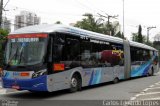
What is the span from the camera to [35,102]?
45.6 feet

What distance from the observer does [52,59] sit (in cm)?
1558

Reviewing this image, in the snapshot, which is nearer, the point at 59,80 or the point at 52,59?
the point at 52,59

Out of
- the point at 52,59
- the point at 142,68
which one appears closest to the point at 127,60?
the point at 142,68

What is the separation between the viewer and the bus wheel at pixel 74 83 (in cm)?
1756

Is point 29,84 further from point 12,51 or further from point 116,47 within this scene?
point 116,47

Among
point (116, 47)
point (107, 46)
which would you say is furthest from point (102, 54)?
point (116, 47)

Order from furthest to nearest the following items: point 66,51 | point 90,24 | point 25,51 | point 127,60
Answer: point 90,24
point 127,60
point 66,51
point 25,51

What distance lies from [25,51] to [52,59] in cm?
116

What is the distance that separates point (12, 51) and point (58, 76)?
2.21 meters

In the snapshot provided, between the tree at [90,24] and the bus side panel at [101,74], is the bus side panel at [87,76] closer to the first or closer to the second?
the bus side panel at [101,74]

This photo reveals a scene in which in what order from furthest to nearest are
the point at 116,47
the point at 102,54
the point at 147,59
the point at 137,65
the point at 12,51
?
the point at 147,59
the point at 137,65
the point at 116,47
the point at 102,54
the point at 12,51

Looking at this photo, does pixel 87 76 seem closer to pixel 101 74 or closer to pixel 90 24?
pixel 101 74

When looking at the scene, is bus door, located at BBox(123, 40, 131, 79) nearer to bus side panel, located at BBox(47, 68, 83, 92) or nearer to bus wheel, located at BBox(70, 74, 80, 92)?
bus wheel, located at BBox(70, 74, 80, 92)

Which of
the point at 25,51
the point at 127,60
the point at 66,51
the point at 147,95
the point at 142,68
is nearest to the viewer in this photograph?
the point at 25,51
